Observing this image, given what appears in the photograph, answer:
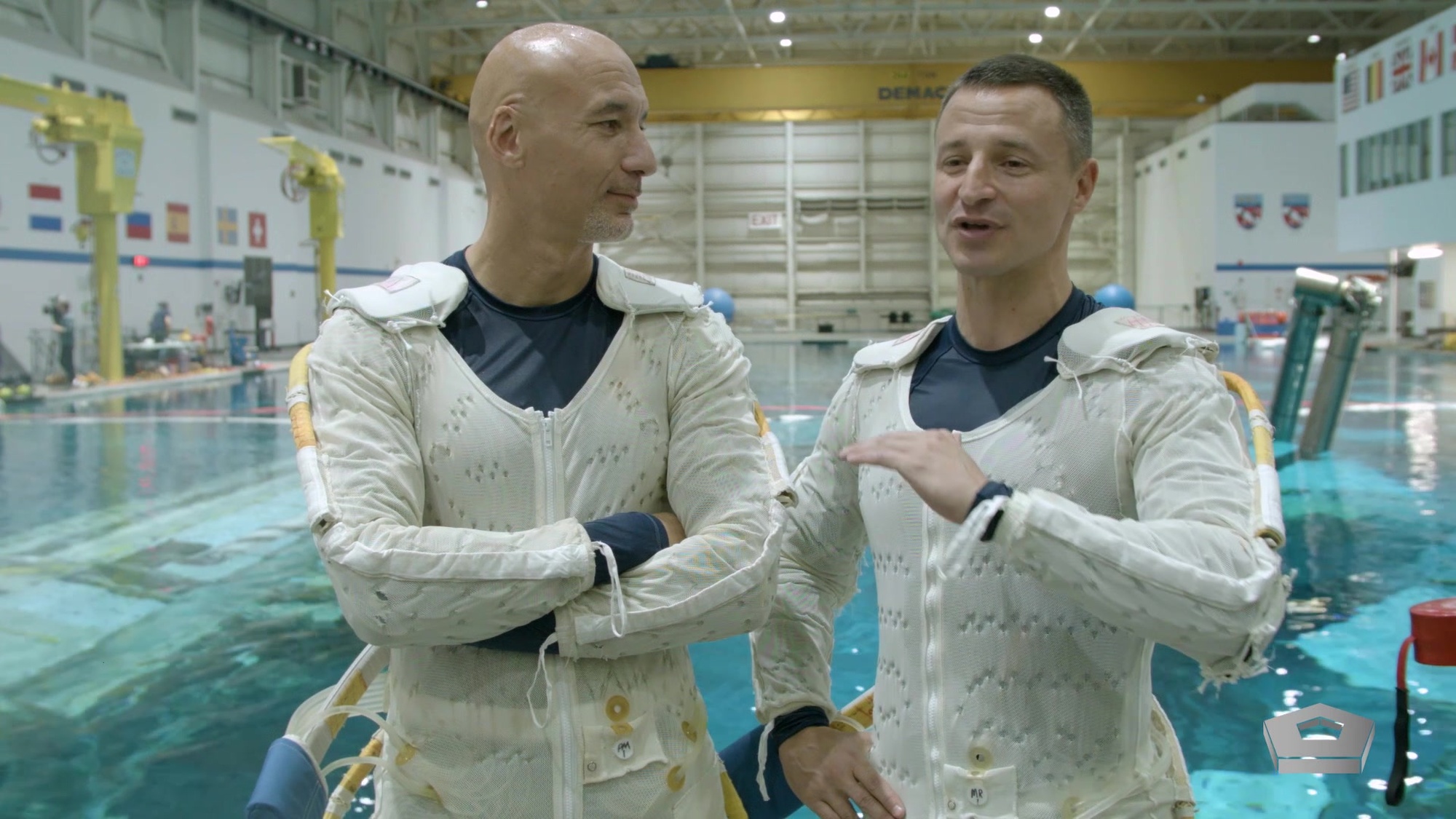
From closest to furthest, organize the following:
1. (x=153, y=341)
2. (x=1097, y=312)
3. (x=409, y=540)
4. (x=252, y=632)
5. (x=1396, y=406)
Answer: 1. (x=409, y=540)
2. (x=1097, y=312)
3. (x=252, y=632)
4. (x=1396, y=406)
5. (x=153, y=341)

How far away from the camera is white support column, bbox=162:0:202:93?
69.6 feet

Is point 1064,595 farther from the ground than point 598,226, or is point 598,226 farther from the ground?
point 598,226

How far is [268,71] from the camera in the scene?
24.3 m

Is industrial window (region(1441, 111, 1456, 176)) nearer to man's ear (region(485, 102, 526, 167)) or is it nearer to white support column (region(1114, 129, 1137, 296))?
white support column (region(1114, 129, 1137, 296))

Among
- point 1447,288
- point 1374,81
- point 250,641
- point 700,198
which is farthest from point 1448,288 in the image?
point 250,641

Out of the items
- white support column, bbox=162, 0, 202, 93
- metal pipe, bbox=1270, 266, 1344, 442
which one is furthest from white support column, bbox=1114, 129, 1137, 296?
white support column, bbox=162, 0, 202, 93

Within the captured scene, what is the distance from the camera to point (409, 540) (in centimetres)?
176

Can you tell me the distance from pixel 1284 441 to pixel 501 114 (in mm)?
11089

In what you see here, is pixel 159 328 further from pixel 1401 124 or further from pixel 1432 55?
pixel 1401 124

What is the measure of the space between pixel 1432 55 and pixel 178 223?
23.9m

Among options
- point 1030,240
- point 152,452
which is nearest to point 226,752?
point 1030,240

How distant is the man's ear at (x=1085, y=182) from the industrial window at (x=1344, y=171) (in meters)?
29.6

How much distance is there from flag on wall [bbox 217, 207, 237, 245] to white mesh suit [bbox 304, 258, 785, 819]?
2198 cm

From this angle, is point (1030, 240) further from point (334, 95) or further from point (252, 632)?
point (334, 95)
